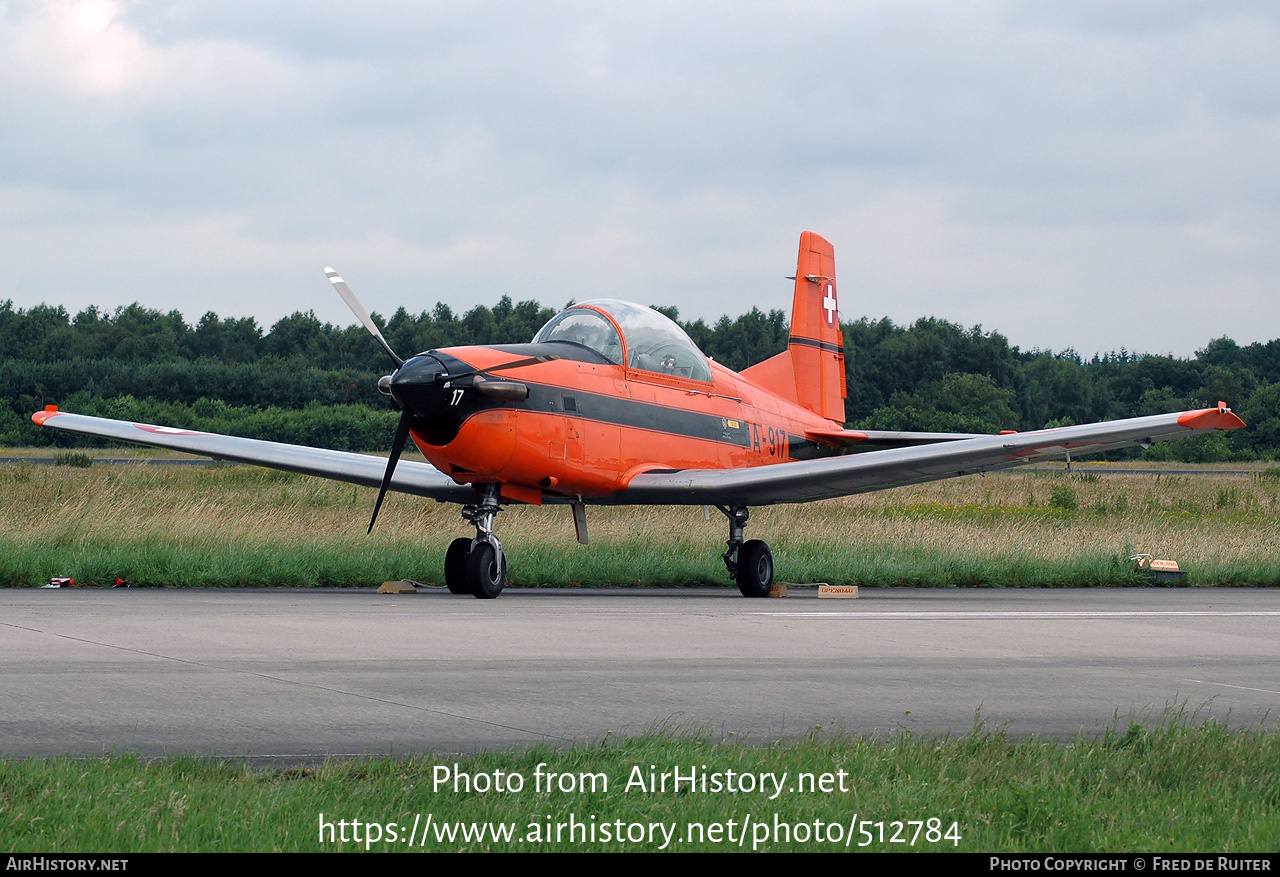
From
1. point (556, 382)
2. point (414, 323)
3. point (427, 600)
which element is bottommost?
point (427, 600)

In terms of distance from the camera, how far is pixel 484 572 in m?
13.2

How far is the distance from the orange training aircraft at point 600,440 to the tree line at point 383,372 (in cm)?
4346

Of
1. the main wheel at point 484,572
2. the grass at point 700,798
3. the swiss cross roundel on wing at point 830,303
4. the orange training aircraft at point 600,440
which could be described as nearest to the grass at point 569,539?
the orange training aircraft at point 600,440

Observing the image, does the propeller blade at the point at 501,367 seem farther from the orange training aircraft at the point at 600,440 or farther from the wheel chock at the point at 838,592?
the wheel chock at the point at 838,592

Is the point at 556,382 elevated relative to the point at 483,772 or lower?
elevated

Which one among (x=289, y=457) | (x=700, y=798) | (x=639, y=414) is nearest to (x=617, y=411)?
(x=639, y=414)

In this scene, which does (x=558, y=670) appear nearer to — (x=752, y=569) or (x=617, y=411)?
(x=617, y=411)

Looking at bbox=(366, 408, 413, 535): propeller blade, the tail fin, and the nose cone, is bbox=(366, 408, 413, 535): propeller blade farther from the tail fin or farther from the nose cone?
the tail fin

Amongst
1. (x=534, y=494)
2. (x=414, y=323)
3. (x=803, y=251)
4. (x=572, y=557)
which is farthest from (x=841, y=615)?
(x=414, y=323)

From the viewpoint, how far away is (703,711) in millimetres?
6465

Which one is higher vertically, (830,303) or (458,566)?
(830,303)

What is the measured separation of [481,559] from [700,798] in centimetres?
889

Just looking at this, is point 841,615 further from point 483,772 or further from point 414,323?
point 414,323

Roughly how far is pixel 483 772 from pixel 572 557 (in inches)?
485
